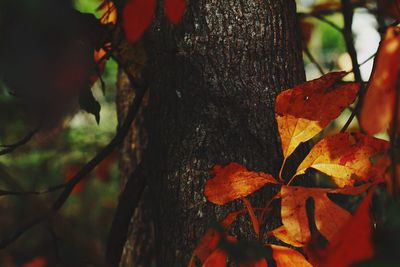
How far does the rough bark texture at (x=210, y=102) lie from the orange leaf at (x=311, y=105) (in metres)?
0.15

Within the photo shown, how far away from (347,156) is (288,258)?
18cm

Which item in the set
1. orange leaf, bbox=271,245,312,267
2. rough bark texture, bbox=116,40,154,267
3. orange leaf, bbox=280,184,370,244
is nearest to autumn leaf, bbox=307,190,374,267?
orange leaf, bbox=280,184,370,244

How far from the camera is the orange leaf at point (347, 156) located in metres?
0.90

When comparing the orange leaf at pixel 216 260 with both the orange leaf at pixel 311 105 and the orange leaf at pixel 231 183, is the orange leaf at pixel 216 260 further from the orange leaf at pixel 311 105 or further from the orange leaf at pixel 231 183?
the orange leaf at pixel 311 105

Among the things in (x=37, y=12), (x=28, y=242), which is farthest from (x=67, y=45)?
(x=28, y=242)

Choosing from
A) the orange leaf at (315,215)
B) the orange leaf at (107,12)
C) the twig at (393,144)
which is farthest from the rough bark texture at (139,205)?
the twig at (393,144)

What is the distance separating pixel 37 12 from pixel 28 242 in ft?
13.6

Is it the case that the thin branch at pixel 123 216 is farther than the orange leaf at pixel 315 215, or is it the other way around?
the thin branch at pixel 123 216

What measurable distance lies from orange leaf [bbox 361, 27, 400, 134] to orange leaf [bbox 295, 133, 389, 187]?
0.29 m

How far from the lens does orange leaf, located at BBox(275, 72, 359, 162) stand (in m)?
0.93

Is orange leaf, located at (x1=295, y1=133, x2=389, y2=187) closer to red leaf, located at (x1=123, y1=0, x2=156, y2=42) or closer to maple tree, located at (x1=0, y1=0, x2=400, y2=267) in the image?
maple tree, located at (x1=0, y1=0, x2=400, y2=267)

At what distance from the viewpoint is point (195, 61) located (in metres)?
1.12

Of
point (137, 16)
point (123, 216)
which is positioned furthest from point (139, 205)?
point (137, 16)

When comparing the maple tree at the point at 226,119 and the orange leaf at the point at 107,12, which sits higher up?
the orange leaf at the point at 107,12
